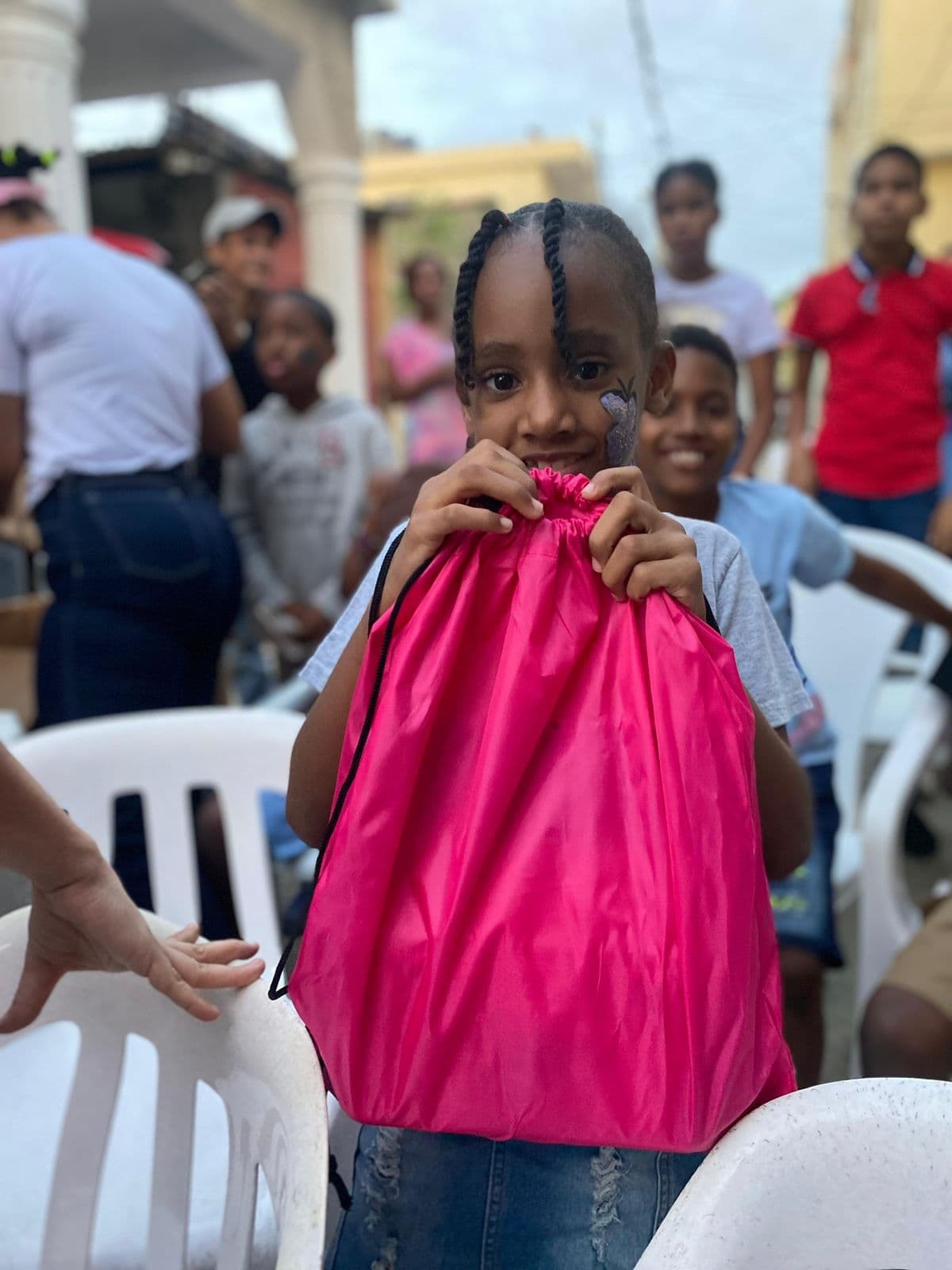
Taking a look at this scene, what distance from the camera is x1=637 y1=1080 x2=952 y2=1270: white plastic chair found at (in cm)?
85

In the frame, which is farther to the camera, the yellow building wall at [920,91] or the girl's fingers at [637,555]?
the yellow building wall at [920,91]

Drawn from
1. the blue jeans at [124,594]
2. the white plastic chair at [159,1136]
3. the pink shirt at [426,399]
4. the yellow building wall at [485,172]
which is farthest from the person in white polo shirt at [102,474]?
the yellow building wall at [485,172]

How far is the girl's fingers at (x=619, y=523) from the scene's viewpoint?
0.87 m

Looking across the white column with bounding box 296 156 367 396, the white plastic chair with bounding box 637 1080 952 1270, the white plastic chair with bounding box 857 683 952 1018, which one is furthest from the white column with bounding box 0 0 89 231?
the white plastic chair with bounding box 637 1080 952 1270

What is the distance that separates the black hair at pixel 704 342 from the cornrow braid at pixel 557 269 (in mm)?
858

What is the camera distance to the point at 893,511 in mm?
3670

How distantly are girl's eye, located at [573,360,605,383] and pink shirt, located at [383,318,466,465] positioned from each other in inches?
134

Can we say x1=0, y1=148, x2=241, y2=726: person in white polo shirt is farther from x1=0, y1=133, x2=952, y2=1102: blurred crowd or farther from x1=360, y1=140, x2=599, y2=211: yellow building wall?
x1=360, y1=140, x2=599, y2=211: yellow building wall

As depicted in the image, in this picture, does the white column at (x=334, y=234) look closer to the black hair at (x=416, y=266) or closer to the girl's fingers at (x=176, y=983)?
the black hair at (x=416, y=266)

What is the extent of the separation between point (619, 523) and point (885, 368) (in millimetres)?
3103

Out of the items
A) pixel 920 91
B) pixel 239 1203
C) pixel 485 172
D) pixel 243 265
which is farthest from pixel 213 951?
pixel 485 172

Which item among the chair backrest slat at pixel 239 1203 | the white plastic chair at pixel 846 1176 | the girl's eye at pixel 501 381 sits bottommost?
the chair backrest slat at pixel 239 1203

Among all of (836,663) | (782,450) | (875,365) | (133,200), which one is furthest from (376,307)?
(836,663)

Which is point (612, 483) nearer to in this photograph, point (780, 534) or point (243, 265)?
point (780, 534)
